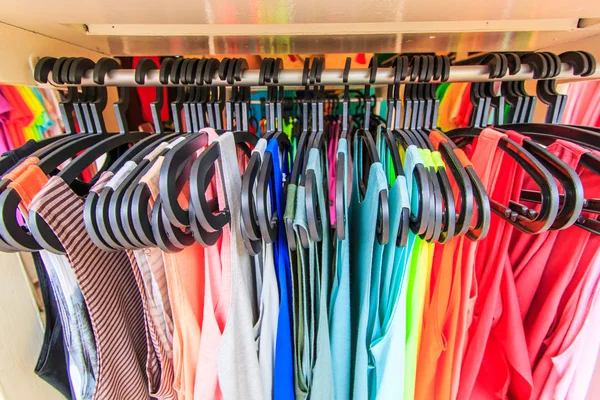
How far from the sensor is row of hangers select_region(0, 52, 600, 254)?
34 cm

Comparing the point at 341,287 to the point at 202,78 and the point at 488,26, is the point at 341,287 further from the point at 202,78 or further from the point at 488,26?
the point at 488,26

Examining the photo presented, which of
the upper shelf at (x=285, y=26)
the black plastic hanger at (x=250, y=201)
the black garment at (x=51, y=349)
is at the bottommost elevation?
the black garment at (x=51, y=349)

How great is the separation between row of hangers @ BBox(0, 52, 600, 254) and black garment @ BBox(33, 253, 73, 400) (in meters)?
0.13

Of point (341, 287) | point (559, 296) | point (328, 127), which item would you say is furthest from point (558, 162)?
point (328, 127)

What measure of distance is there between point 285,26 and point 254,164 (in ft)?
1.15

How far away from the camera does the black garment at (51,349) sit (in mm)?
445

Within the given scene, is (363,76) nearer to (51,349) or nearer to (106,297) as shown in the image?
(106,297)

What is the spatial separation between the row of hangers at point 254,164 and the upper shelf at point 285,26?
68mm

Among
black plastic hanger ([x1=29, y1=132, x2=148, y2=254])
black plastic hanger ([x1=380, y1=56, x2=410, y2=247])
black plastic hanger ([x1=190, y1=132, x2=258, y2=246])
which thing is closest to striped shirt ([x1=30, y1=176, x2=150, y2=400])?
black plastic hanger ([x1=29, y1=132, x2=148, y2=254])

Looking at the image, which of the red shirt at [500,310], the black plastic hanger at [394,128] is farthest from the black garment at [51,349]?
the red shirt at [500,310]

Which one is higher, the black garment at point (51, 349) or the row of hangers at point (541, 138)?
the row of hangers at point (541, 138)

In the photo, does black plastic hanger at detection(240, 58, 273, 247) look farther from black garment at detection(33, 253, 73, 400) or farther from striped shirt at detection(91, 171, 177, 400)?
black garment at detection(33, 253, 73, 400)

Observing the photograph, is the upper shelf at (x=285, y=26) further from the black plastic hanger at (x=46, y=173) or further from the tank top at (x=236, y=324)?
the tank top at (x=236, y=324)

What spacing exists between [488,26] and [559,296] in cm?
52
